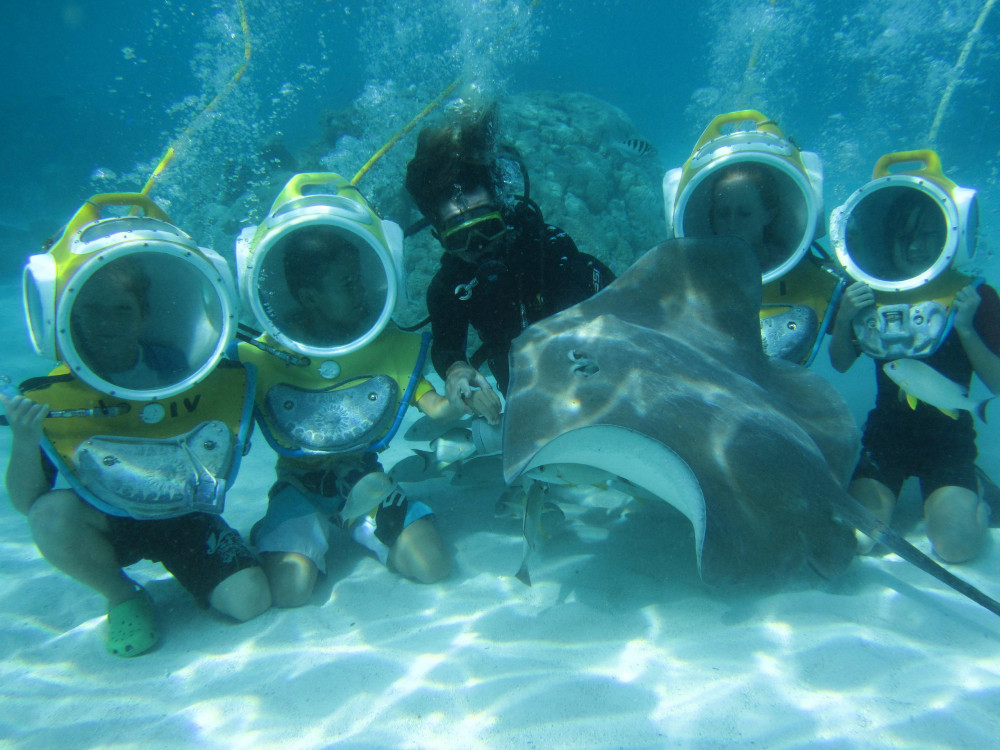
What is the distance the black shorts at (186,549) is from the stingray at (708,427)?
178 centimetres

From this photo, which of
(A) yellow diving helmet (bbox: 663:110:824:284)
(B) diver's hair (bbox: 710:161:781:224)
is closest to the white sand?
(A) yellow diving helmet (bbox: 663:110:824:284)

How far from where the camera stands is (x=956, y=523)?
9.56ft

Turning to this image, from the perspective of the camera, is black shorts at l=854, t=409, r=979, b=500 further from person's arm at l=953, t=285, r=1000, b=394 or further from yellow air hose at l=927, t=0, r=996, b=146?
yellow air hose at l=927, t=0, r=996, b=146

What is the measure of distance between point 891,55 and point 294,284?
31.3 m

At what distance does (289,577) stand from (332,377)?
123 centimetres

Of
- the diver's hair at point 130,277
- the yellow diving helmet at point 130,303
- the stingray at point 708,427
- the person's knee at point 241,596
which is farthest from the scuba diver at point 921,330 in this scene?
the diver's hair at point 130,277

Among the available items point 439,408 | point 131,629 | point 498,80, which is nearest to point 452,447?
point 439,408

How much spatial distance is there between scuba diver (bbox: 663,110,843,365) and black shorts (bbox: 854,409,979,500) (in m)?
0.88

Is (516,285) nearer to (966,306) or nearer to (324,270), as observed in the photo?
(324,270)

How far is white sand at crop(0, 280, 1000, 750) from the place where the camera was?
68.0 inches

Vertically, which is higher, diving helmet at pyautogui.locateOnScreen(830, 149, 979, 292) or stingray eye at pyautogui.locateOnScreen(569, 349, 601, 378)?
diving helmet at pyautogui.locateOnScreen(830, 149, 979, 292)

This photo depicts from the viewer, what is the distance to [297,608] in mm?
2836

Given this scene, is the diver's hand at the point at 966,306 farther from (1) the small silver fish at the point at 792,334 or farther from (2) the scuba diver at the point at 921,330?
(1) the small silver fish at the point at 792,334

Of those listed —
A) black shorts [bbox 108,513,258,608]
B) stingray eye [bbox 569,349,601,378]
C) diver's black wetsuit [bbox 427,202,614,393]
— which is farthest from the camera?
diver's black wetsuit [bbox 427,202,614,393]
